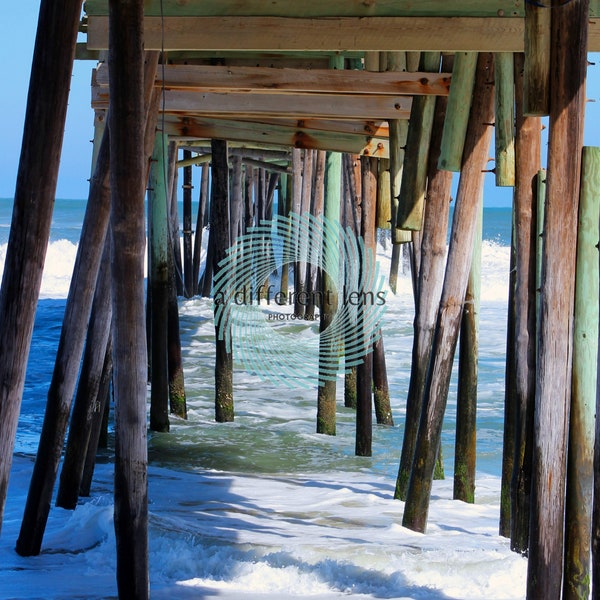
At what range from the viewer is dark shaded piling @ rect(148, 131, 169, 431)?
27.4 ft

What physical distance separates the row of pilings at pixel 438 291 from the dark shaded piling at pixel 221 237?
1.38m

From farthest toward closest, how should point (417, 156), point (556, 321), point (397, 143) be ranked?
1. point (397, 143)
2. point (417, 156)
3. point (556, 321)

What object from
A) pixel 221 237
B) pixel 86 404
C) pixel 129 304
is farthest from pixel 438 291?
pixel 221 237

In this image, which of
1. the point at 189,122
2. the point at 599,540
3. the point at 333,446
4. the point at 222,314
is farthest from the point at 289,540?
the point at 222,314

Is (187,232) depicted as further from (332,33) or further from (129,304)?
(129,304)

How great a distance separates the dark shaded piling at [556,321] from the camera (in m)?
3.40

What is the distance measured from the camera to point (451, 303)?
17.0ft

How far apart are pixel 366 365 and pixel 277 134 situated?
6.29ft

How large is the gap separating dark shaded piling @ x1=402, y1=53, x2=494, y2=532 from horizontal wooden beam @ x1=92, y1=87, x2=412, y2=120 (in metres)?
1.18

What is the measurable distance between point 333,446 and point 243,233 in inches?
432

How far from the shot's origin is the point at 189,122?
8.06 metres

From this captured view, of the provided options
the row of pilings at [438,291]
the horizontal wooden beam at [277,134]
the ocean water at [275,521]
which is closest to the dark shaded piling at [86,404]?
the row of pilings at [438,291]

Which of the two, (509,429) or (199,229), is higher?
(199,229)

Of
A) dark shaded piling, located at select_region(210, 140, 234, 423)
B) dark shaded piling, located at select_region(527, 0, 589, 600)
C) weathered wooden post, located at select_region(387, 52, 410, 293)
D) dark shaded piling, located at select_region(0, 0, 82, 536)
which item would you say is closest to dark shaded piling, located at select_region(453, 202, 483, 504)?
weathered wooden post, located at select_region(387, 52, 410, 293)
